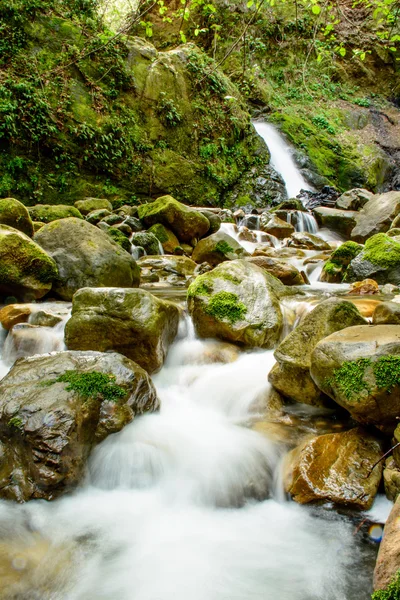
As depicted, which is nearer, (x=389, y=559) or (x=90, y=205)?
(x=389, y=559)

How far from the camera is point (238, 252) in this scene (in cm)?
945

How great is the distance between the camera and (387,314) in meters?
4.00

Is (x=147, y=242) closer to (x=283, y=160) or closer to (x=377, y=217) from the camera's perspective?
(x=377, y=217)

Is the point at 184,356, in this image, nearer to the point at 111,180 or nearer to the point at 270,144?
the point at 111,180

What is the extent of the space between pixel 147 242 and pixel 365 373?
786cm

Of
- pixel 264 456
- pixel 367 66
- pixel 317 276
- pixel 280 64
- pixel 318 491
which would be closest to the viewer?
pixel 318 491

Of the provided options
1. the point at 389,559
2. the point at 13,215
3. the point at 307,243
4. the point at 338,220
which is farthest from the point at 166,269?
the point at 389,559

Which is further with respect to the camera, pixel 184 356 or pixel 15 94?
pixel 15 94

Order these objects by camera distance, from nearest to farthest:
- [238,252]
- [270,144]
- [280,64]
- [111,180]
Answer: [238,252], [111,180], [270,144], [280,64]

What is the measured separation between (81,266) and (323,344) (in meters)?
4.44

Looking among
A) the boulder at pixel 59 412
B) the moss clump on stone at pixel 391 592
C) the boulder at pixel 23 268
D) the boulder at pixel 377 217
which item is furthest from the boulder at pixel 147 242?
the moss clump on stone at pixel 391 592

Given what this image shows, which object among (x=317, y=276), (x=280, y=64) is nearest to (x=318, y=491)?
(x=317, y=276)

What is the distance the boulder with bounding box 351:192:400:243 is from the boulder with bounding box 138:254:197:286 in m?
5.36

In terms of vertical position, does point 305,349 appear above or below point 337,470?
above
